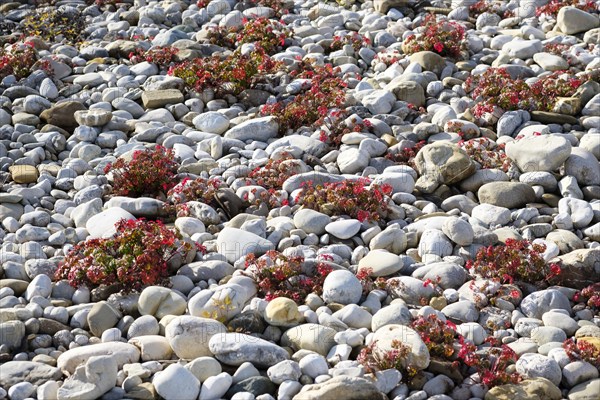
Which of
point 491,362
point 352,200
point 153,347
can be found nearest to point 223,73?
point 352,200

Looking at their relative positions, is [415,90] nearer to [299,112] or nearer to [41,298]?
[299,112]

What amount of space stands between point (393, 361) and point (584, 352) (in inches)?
51.9

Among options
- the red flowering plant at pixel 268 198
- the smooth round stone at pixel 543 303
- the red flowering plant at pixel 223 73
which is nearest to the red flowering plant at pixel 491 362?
the smooth round stone at pixel 543 303

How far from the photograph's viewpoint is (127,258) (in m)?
6.57

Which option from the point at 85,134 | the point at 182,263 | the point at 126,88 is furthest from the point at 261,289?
the point at 126,88

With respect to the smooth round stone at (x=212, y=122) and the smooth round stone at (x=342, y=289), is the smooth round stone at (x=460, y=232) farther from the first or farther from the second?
the smooth round stone at (x=212, y=122)

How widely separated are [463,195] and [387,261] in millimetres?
1554

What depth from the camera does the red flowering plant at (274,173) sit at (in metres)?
7.98

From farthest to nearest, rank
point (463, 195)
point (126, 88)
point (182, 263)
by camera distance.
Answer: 1. point (126, 88)
2. point (463, 195)
3. point (182, 263)

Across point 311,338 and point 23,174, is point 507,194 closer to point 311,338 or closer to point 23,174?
point 311,338

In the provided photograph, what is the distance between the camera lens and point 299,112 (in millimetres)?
9086

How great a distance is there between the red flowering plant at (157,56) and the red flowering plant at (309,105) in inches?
70.7

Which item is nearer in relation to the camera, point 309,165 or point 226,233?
point 226,233

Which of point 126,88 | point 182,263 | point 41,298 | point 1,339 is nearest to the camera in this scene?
point 1,339
